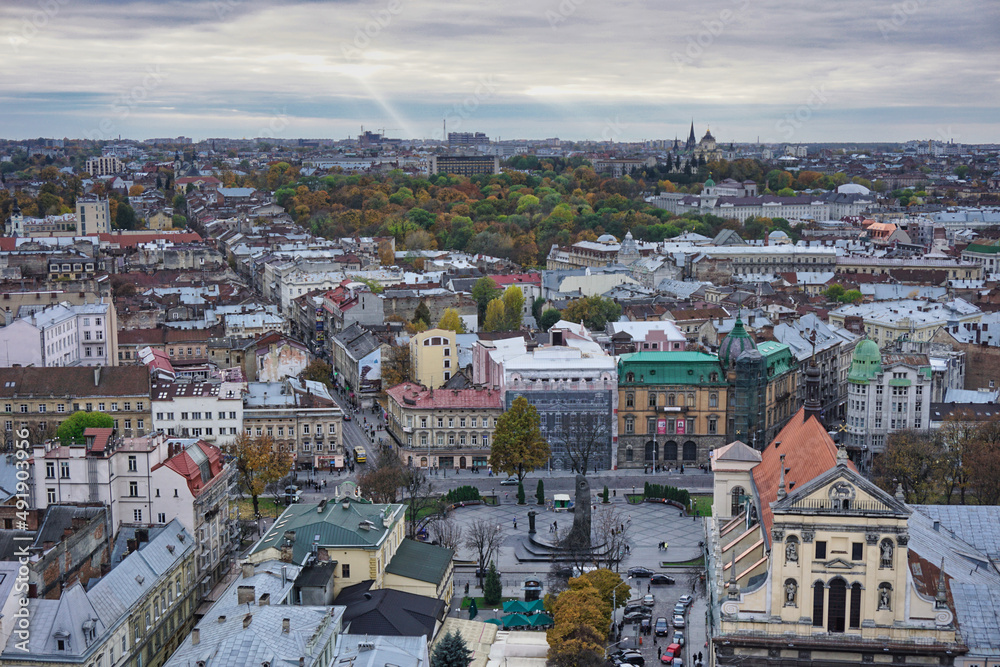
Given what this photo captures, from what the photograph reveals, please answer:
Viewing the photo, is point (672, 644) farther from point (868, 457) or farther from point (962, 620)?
point (868, 457)

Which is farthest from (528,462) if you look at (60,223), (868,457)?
(60,223)

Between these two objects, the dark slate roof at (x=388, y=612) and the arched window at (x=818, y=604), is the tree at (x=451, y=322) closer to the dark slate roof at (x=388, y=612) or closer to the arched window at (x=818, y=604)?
the dark slate roof at (x=388, y=612)

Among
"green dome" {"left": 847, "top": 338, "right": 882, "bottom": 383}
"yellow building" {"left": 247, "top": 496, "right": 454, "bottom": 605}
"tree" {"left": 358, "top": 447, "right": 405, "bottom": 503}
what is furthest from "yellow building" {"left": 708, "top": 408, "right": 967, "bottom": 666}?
"green dome" {"left": 847, "top": 338, "right": 882, "bottom": 383}

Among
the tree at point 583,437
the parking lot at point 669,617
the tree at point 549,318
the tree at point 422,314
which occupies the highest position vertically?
the tree at point 422,314

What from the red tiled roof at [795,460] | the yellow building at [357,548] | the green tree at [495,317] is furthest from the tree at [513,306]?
the yellow building at [357,548]

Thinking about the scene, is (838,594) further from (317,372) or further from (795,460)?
(317,372)

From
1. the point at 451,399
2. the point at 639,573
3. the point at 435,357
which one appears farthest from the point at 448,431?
the point at 639,573
